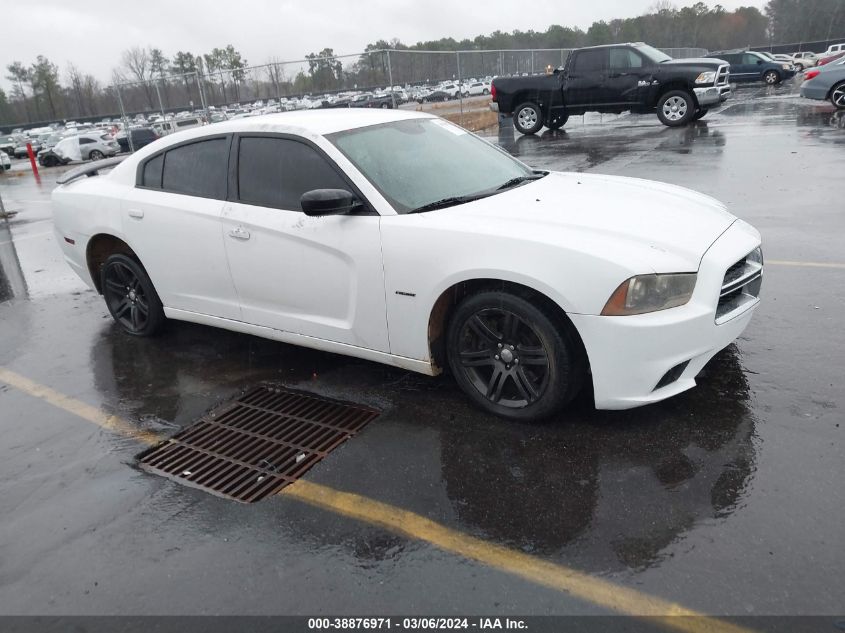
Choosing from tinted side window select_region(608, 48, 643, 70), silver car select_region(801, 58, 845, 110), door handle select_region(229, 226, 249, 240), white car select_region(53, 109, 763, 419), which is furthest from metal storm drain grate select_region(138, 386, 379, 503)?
silver car select_region(801, 58, 845, 110)

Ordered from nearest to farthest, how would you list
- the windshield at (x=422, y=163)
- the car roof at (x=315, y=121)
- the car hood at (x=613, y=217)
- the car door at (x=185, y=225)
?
1. the car hood at (x=613, y=217)
2. the windshield at (x=422, y=163)
3. the car roof at (x=315, y=121)
4. the car door at (x=185, y=225)

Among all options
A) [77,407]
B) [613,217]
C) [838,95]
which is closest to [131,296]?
[77,407]

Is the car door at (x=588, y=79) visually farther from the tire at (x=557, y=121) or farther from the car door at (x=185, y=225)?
the car door at (x=185, y=225)

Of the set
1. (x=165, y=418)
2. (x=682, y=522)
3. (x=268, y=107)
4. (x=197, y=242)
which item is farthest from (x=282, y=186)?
(x=268, y=107)


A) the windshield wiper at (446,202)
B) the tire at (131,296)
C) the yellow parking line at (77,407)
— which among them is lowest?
the yellow parking line at (77,407)

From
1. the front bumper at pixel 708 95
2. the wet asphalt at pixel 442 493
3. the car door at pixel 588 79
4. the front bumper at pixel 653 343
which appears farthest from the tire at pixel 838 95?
the front bumper at pixel 653 343

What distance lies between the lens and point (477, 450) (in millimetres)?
3324

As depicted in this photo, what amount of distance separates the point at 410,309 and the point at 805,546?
210 centimetres

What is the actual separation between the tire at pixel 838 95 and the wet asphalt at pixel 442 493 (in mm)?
15490

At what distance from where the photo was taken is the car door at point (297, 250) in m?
3.73

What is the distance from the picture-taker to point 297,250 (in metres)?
3.93

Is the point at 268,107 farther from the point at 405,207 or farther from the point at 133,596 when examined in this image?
the point at 133,596

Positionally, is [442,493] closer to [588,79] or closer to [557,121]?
[588,79]

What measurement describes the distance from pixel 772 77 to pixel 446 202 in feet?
119
